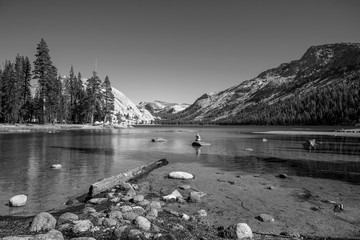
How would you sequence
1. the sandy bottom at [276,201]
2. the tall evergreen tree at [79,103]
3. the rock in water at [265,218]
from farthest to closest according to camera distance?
the tall evergreen tree at [79,103], the rock in water at [265,218], the sandy bottom at [276,201]

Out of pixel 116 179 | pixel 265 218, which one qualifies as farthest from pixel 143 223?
pixel 116 179

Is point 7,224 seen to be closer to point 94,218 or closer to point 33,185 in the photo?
point 94,218

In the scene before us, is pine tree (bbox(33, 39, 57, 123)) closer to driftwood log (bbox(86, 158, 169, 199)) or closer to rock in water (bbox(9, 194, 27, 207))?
driftwood log (bbox(86, 158, 169, 199))

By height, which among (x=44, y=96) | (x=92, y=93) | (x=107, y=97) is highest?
(x=92, y=93)

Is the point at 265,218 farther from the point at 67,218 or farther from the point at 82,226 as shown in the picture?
the point at 67,218

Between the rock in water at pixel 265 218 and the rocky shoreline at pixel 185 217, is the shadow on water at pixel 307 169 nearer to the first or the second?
the rocky shoreline at pixel 185 217

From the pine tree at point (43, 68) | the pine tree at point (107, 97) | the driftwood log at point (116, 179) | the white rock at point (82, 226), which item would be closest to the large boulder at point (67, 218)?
the white rock at point (82, 226)

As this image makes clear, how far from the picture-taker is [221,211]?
37.5 ft

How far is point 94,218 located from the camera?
366 inches

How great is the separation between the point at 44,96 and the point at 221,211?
268 ft

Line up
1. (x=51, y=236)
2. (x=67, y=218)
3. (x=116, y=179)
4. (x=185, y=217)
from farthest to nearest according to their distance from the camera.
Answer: (x=116, y=179) < (x=185, y=217) < (x=67, y=218) < (x=51, y=236)

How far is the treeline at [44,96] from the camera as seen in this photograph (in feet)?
253

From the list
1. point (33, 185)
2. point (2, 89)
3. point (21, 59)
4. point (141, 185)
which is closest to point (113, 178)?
point (141, 185)

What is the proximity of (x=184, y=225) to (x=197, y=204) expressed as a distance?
10.2 ft
